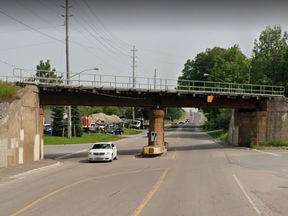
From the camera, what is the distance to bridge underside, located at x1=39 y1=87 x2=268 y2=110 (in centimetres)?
3138

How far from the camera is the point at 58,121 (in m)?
56.5

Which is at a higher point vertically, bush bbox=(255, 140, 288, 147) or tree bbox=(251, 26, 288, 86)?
tree bbox=(251, 26, 288, 86)

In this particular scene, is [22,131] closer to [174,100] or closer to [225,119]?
[174,100]

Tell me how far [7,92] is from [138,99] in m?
14.0

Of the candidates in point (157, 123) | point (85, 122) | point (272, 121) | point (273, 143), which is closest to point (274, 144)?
point (273, 143)

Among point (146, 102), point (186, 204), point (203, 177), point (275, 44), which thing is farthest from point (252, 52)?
point (186, 204)

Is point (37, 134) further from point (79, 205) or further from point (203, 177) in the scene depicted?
point (79, 205)

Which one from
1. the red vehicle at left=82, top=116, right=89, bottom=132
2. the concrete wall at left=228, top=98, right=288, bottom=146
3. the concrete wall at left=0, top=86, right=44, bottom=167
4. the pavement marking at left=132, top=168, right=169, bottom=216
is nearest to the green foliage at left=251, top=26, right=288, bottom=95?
the concrete wall at left=228, top=98, right=288, bottom=146

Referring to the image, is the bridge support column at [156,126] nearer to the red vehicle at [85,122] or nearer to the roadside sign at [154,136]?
the roadside sign at [154,136]

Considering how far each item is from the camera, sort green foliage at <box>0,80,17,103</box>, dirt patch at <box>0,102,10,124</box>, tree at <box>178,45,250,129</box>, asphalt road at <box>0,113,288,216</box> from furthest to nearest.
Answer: tree at <box>178,45,250,129</box> < green foliage at <box>0,80,17,103</box> < dirt patch at <box>0,102,10,124</box> < asphalt road at <box>0,113,288,216</box>

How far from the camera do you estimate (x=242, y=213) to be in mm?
9750

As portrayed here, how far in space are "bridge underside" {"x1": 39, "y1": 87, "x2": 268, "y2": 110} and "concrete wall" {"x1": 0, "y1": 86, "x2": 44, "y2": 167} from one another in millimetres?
2042

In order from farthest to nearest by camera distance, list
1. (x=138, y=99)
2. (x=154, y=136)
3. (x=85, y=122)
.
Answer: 1. (x=85, y=122)
2. (x=138, y=99)
3. (x=154, y=136)

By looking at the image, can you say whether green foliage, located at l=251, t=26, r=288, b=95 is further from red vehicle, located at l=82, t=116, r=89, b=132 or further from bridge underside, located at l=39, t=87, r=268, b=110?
red vehicle, located at l=82, t=116, r=89, b=132
